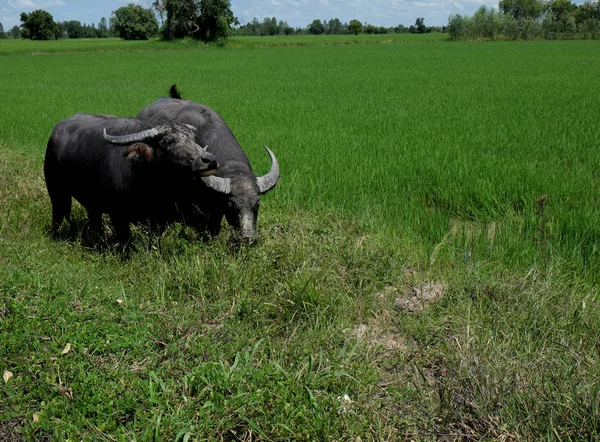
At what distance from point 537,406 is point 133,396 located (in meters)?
1.69

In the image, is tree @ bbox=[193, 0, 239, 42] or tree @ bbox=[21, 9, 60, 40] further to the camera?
tree @ bbox=[21, 9, 60, 40]

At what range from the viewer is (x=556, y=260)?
3.82 meters

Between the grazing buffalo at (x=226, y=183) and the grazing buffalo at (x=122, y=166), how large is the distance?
237 mm

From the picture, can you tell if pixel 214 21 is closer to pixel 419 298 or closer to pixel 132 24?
pixel 132 24

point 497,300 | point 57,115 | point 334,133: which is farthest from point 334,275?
point 57,115

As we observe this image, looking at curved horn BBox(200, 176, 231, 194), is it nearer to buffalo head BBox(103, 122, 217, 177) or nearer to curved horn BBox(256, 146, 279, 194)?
buffalo head BBox(103, 122, 217, 177)

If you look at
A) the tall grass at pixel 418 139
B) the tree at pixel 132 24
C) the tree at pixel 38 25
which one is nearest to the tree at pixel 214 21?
the tall grass at pixel 418 139

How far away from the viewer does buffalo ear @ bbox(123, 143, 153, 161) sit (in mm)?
3988

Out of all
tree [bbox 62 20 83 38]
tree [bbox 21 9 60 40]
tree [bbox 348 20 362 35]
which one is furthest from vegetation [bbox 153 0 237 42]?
tree [bbox 62 20 83 38]

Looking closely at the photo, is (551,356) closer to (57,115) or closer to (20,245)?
(20,245)

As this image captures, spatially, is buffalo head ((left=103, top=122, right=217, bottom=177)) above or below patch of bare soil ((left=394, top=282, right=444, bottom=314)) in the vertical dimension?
above

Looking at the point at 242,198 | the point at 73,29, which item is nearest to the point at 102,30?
the point at 73,29

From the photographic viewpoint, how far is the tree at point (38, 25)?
78500 millimetres

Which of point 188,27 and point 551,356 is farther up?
point 188,27
